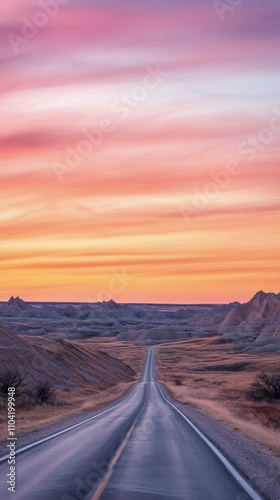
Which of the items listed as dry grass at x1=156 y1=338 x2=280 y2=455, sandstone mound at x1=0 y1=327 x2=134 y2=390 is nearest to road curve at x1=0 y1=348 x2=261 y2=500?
dry grass at x1=156 y1=338 x2=280 y2=455

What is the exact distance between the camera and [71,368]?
8425cm

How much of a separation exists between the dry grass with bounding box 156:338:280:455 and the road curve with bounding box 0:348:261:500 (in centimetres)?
342

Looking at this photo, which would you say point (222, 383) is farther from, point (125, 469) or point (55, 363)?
point (125, 469)

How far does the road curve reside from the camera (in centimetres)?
1250

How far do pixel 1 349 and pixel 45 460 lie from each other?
178ft

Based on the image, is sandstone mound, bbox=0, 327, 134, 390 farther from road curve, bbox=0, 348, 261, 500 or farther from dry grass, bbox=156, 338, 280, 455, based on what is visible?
road curve, bbox=0, 348, 261, 500

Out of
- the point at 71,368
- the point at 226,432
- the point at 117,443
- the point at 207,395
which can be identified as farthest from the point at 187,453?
the point at 71,368

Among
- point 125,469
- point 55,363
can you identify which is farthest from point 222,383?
point 125,469

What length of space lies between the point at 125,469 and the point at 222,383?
72650 millimetres

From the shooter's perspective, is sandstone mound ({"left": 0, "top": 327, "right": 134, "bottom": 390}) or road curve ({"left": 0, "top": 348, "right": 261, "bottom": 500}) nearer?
road curve ({"left": 0, "top": 348, "right": 261, "bottom": 500})

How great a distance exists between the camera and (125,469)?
1559 cm

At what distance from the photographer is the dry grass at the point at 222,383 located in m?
31.3

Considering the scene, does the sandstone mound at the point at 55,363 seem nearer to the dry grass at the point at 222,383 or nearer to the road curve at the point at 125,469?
the dry grass at the point at 222,383

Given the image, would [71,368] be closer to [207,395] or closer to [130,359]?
[207,395]
